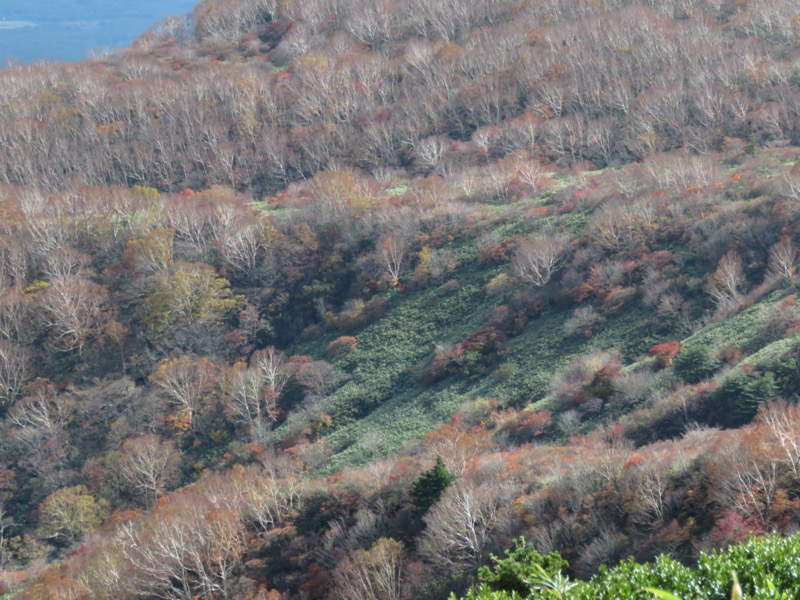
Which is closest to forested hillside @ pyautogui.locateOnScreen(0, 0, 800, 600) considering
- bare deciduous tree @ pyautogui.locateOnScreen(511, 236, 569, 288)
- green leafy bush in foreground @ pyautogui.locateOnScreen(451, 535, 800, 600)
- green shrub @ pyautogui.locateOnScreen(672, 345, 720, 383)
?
green shrub @ pyautogui.locateOnScreen(672, 345, 720, 383)

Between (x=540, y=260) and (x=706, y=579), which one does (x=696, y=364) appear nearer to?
(x=540, y=260)

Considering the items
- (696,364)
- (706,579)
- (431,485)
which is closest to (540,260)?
(696,364)

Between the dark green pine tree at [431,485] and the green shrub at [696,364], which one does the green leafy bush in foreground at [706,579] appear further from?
the green shrub at [696,364]

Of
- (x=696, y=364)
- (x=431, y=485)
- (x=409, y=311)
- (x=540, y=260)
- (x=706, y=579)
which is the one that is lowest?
(x=696, y=364)

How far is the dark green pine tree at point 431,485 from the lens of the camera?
112 feet

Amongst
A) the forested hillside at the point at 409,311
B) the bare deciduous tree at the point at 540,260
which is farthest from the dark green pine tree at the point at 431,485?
the bare deciduous tree at the point at 540,260

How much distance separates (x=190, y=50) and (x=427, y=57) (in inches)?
1772

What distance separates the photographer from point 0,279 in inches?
2547

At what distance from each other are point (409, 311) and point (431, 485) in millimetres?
25843

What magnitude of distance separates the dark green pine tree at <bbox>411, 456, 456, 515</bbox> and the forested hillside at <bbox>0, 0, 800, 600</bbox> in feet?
0.42

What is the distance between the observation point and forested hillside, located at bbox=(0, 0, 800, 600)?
33.1m

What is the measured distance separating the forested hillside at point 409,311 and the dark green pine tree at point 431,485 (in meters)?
0.13

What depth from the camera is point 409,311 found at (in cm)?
5925

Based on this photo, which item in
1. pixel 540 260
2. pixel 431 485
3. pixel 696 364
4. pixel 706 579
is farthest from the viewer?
pixel 540 260
